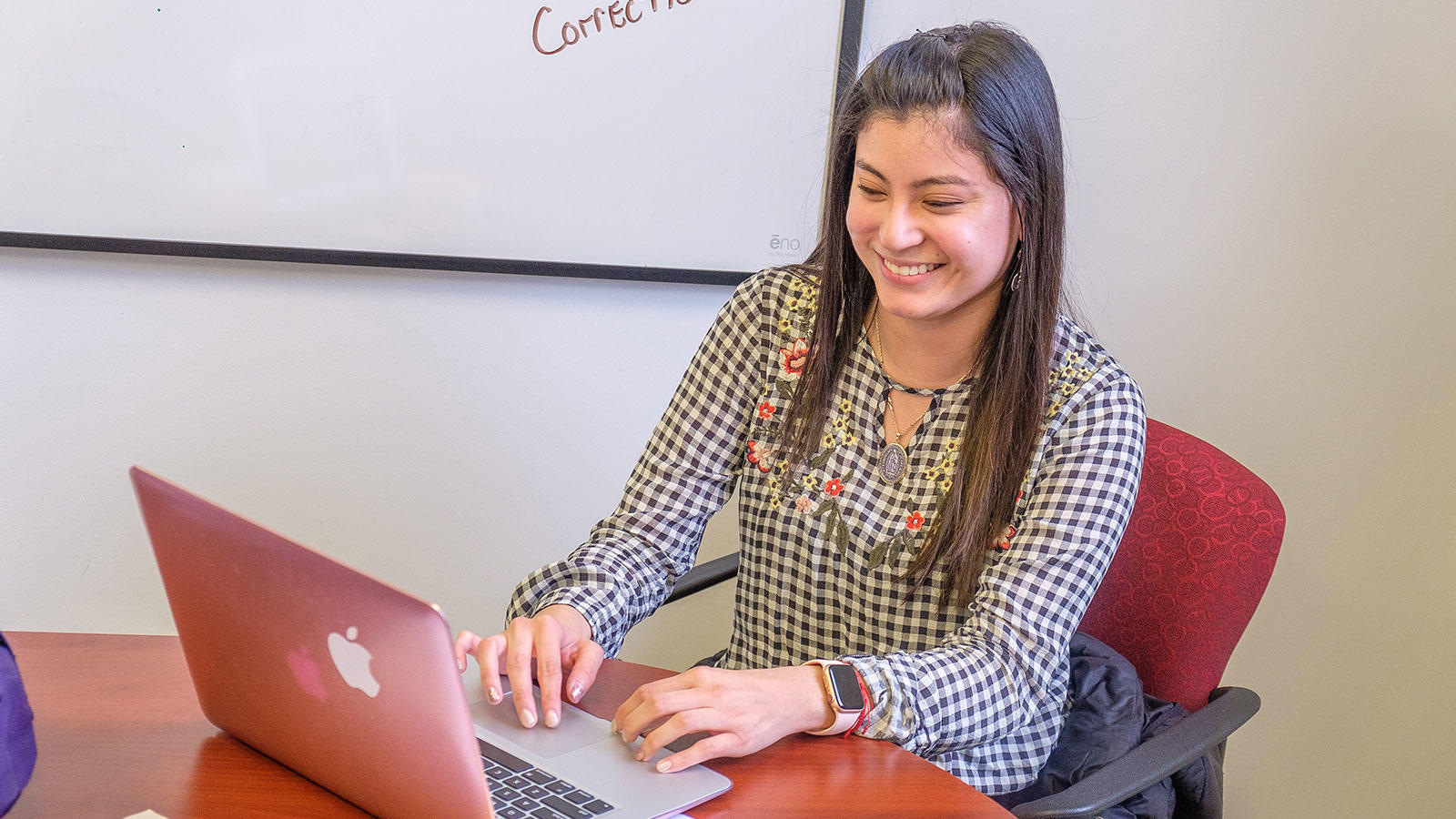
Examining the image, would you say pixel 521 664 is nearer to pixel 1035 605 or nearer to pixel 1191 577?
pixel 1035 605

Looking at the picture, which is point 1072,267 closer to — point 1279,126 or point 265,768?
point 1279,126

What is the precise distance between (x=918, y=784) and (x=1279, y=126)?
143 cm

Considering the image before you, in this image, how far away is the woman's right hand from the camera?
1.04 m

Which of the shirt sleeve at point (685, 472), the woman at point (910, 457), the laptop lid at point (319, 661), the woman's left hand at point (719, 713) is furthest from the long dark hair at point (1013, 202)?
the laptop lid at point (319, 661)

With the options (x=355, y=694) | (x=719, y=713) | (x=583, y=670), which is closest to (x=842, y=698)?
(x=719, y=713)

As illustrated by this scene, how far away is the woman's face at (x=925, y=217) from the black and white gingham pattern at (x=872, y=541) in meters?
0.15

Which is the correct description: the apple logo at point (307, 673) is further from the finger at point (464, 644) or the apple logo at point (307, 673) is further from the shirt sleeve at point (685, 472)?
the shirt sleeve at point (685, 472)

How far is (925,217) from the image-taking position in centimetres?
129

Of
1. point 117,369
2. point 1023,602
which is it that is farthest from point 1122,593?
point 117,369

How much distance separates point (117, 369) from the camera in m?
1.90

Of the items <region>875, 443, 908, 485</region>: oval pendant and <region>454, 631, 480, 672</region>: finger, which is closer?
<region>454, 631, 480, 672</region>: finger

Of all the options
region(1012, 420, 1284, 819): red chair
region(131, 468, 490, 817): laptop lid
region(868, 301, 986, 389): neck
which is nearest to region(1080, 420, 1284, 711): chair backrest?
region(1012, 420, 1284, 819): red chair

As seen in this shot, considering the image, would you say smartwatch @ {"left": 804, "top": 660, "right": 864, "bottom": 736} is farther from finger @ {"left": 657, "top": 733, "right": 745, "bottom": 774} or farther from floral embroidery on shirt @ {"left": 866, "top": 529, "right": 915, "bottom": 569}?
floral embroidery on shirt @ {"left": 866, "top": 529, "right": 915, "bottom": 569}

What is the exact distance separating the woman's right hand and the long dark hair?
1.36 feet
